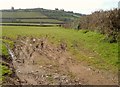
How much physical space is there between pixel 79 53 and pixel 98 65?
4881 millimetres

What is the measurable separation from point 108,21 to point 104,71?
1449cm

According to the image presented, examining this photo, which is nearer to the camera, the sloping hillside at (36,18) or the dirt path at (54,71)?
the dirt path at (54,71)

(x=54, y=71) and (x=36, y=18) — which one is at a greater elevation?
(x=54, y=71)

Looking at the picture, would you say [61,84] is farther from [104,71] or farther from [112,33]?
[112,33]

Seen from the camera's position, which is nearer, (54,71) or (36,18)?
(54,71)

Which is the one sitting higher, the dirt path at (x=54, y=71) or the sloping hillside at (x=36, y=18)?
the dirt path at (x=54, y=71)

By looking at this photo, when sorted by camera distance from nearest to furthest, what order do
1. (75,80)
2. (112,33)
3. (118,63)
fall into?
1. (75,80)
2. (118,63)
3. (112,33)

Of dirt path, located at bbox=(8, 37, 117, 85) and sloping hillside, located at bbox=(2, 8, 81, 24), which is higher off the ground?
dirt path, located at bbox=(8, 37, 117, 85)

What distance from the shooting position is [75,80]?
14773 millimetres

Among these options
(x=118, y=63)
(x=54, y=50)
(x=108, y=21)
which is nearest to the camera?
(x=118, y=63)

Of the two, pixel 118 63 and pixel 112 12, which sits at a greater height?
pixel 112 12

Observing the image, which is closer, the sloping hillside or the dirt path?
the dirt path

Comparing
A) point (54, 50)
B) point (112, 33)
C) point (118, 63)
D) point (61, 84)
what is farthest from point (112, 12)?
point (61, 84)

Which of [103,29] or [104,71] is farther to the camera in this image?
[103,29]
